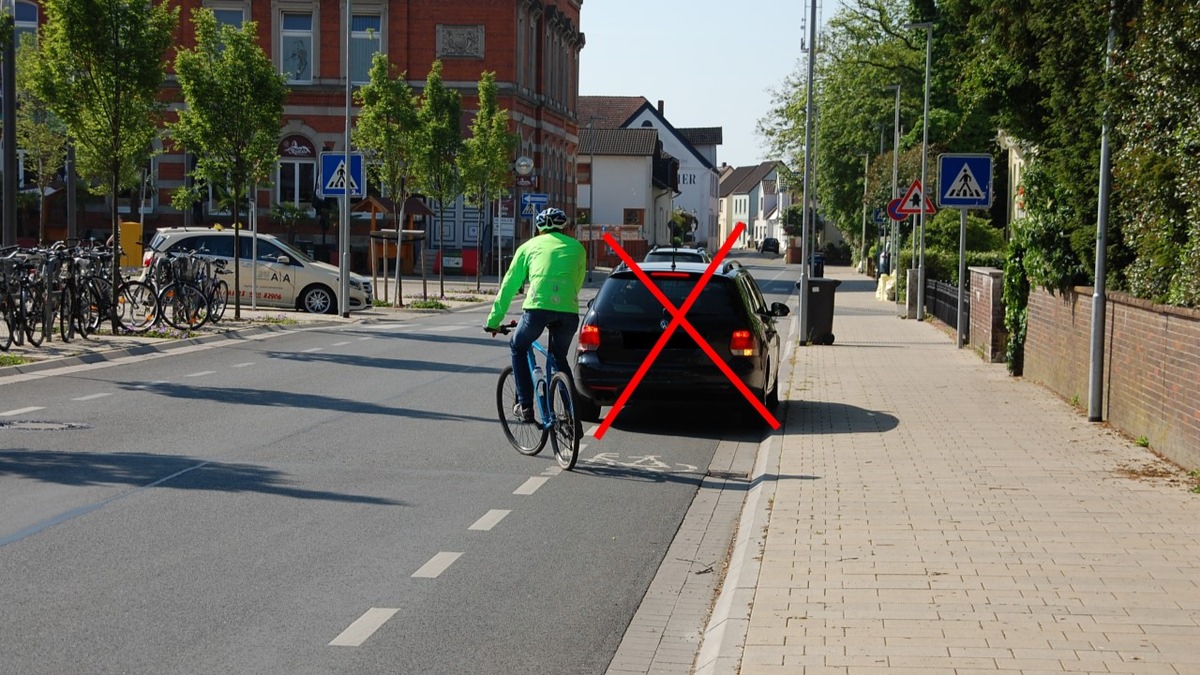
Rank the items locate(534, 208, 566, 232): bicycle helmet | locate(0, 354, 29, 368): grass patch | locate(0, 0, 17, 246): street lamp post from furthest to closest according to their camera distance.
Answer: locate(0, 0, 17, 246): street lamp post < locate(0, 354, 29, 368): grass patch < locate(534, 208, 566, 232): bicycle helmet

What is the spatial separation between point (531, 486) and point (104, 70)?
47.3ft

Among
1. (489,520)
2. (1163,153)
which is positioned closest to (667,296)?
(1163,153)

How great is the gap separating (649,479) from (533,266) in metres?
1.80

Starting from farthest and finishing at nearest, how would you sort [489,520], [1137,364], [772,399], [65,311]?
[65,311]
[772,399]
[1137,364]
[489,520]

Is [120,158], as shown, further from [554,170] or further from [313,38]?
[554,170]

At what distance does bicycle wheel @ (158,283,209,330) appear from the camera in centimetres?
2323

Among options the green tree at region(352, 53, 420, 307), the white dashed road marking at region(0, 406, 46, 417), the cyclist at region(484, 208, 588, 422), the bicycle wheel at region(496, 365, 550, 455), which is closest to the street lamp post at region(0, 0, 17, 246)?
the white dashed road marking at region(0, 406, 46, 417)

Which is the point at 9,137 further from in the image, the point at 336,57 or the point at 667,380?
the point at 336,57

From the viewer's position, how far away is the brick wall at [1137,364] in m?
10.6

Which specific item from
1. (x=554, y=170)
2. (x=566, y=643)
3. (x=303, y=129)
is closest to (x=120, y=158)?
(x=566, y=643)

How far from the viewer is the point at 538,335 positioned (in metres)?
11.0

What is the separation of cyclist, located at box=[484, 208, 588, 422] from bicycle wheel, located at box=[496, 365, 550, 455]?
0.57 meters

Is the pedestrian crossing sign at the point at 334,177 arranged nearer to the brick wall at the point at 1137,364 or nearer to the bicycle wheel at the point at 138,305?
the bicycle wheel at the point at 138,305

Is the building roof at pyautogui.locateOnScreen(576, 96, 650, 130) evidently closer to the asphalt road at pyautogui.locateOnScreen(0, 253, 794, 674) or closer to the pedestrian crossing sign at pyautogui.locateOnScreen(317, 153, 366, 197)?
the pedestrian crossing sign at pyautogui.locateOnScreen(317, 153, 366, 197)
